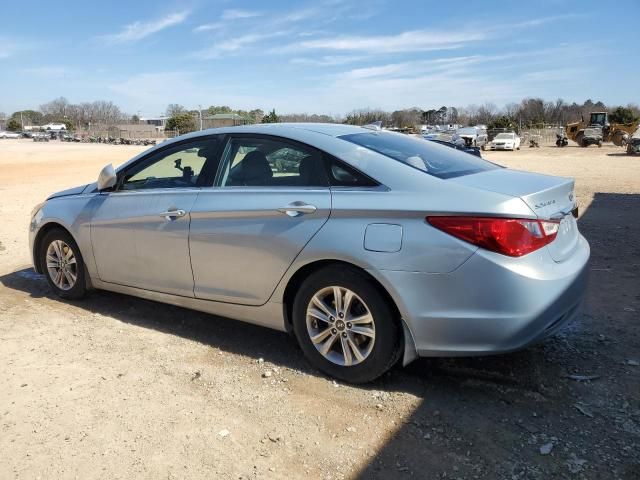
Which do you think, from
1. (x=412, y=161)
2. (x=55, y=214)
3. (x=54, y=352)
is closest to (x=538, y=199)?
(x=412, y=161)

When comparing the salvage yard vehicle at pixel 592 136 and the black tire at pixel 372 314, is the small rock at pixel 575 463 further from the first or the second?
the salvage yard vehicle at pixel 592 136

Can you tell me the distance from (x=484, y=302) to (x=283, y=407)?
4.28 ft

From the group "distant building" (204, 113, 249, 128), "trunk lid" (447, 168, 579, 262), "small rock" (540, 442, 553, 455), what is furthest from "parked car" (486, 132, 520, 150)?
"small rock" (540, 442, 553, 455)

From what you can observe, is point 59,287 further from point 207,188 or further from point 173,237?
point 207,188

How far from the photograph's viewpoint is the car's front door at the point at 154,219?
4145mm

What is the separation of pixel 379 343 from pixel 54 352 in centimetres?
246

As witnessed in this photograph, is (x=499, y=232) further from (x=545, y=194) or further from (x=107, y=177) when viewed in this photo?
(x=107, y=177)

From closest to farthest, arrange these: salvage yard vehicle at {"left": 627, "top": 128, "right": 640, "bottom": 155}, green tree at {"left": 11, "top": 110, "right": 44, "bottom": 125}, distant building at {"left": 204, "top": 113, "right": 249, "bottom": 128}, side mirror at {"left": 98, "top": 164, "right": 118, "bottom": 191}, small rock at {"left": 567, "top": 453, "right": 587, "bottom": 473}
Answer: small rock at {"left": 567, "top": 453, "right": 587, "bottom": 473}
side mirror at {"left": 98, "top": 164, "right": 118, "bottom": 191}
salvage yard vehicle at {"left": 627, "top": 128, "right": 640, "bottom": 155}
distant building at {"left": 204, "top": 113, "right": 249, "bottom": 128}
green tree at {"left": 11, "top": 110, "right": 44, "bottom": 125}

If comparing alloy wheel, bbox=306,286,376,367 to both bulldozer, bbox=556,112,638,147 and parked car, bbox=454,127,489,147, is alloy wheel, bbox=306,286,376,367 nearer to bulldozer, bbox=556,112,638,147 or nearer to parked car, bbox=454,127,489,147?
parked car, bbox=454,127,489,147

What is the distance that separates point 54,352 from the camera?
4090 mm

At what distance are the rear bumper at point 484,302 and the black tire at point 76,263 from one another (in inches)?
120

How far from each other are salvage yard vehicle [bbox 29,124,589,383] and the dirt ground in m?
0.33

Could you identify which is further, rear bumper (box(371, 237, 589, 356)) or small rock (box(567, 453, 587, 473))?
rear bumper (box(371, 237, 589, 356))

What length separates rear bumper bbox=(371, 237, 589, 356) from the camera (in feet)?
9.68
